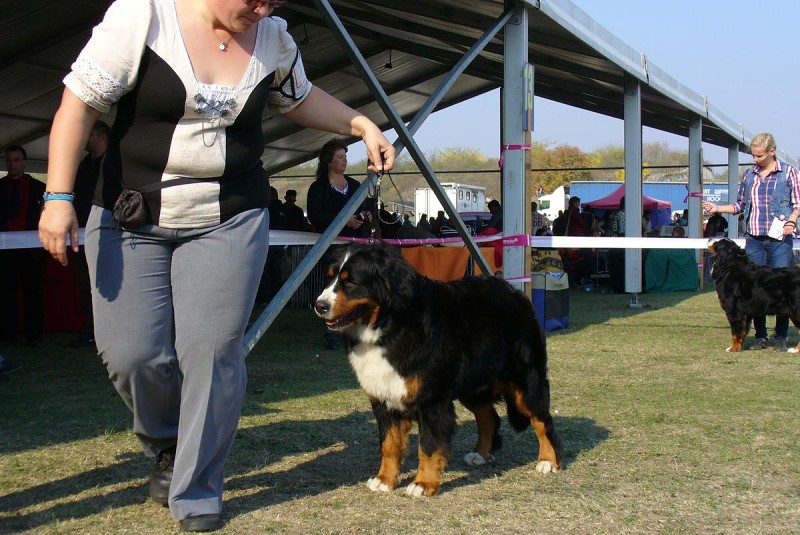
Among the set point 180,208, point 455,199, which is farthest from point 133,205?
point 455,199

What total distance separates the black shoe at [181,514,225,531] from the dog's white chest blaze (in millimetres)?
832

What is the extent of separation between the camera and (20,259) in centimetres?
830

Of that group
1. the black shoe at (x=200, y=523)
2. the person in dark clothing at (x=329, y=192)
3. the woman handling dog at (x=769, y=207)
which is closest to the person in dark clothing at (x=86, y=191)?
the person in dark clothing at (x=329, y=192)

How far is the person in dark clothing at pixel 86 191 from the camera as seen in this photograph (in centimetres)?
707

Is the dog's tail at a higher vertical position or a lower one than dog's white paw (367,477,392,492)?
higher

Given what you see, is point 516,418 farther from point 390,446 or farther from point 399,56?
point 399,56

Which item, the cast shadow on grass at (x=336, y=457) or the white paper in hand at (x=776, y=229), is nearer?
the cast shadow on grass at (x=336, y=457)

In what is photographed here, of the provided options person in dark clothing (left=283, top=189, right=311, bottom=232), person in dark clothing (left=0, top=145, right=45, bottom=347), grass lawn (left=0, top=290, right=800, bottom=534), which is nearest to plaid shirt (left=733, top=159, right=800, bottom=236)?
grass lawn (left=0, top=290, right=800, bottom=534)

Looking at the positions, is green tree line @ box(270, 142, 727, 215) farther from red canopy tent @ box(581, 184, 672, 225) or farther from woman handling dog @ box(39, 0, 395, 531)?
woman handling dog @ box(39, 0, 395, 531)

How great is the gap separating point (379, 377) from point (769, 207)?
5.95 metres

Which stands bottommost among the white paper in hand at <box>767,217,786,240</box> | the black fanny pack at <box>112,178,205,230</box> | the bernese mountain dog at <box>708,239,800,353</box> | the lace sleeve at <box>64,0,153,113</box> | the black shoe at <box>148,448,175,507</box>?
the black shoe at <box>148,448,175,507</box>

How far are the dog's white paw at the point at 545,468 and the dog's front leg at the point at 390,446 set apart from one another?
71 centimetres

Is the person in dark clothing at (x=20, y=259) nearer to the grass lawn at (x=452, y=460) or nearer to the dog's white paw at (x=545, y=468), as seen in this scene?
the grass lawn at (x=452, y=460)

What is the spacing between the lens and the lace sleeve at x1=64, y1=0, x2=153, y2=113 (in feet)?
8.84
